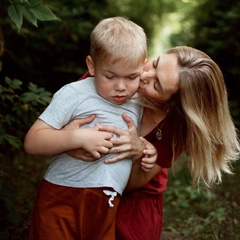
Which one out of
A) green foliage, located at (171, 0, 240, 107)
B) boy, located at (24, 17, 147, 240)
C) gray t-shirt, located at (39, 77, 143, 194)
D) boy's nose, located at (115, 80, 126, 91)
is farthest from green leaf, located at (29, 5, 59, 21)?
green foliage, located at (171, 0, 240, 107)

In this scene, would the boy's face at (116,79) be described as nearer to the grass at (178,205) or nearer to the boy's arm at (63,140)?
the boy's arm at (63,140)

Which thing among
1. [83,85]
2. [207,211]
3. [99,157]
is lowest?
[207,211]

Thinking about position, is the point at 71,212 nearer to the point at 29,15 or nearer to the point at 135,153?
the point at 135,153

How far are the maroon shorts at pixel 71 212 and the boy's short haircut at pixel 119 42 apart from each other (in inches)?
25.3

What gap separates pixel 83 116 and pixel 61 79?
5.09 meters

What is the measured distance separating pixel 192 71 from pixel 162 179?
2.69 ft

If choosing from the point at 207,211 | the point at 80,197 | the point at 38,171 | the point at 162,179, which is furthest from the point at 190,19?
the point at 80,197

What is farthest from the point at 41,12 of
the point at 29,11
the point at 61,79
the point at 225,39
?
the point at 61,79

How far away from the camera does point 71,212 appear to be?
254 cm

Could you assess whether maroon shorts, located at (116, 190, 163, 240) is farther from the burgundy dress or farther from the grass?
the grass

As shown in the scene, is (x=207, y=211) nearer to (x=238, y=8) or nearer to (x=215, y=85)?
(x=215, y=85)

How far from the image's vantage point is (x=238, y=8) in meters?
6.58

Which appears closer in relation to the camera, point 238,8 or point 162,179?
point 162,179

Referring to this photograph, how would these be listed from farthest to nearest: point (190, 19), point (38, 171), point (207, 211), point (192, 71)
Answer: point (190, 19) < point (38, 171) < point (207, 211) < point (192, 71)
